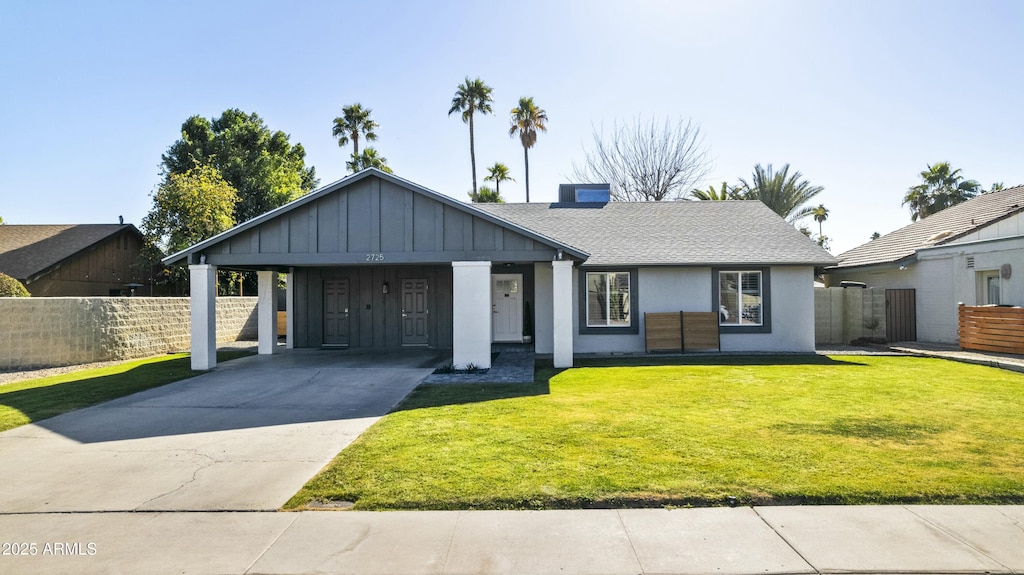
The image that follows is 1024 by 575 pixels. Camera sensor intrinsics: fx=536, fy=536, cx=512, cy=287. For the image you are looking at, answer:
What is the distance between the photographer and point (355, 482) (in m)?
4.91

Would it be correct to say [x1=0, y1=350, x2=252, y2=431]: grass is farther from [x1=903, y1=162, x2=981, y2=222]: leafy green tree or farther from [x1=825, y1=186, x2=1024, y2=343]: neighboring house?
[x1=903, y1=162, x2=981, y2=222]: leafy green tree

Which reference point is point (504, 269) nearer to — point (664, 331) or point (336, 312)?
point (664, 331)

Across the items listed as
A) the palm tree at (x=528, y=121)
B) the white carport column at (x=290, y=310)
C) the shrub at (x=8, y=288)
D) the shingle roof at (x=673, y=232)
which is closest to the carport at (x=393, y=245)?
the shingle roof at (x=673, y=232)

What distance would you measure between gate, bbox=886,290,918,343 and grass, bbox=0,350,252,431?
19.5m

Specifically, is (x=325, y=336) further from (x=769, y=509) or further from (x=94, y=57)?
(x=769, y=509)

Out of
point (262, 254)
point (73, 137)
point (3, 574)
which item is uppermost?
point (73, 137)

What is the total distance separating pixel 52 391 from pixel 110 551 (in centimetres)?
840

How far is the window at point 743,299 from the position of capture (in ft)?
48.8

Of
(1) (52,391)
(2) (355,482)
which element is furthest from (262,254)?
(2) (355,482)

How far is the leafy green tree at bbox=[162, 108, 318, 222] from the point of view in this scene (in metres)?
28.2

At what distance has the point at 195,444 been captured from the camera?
6.45 m

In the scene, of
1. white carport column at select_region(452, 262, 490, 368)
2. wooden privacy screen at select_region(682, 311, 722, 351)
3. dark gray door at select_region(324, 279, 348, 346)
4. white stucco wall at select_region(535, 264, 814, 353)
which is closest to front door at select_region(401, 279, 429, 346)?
dark gray door at select_region(324, 279, 348, 346)

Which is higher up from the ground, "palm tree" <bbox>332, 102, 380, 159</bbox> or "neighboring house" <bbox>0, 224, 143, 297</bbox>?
"palm tree" <bbox>332, 102, 380, 159</bbox>

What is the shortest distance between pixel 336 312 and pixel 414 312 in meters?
2.47
